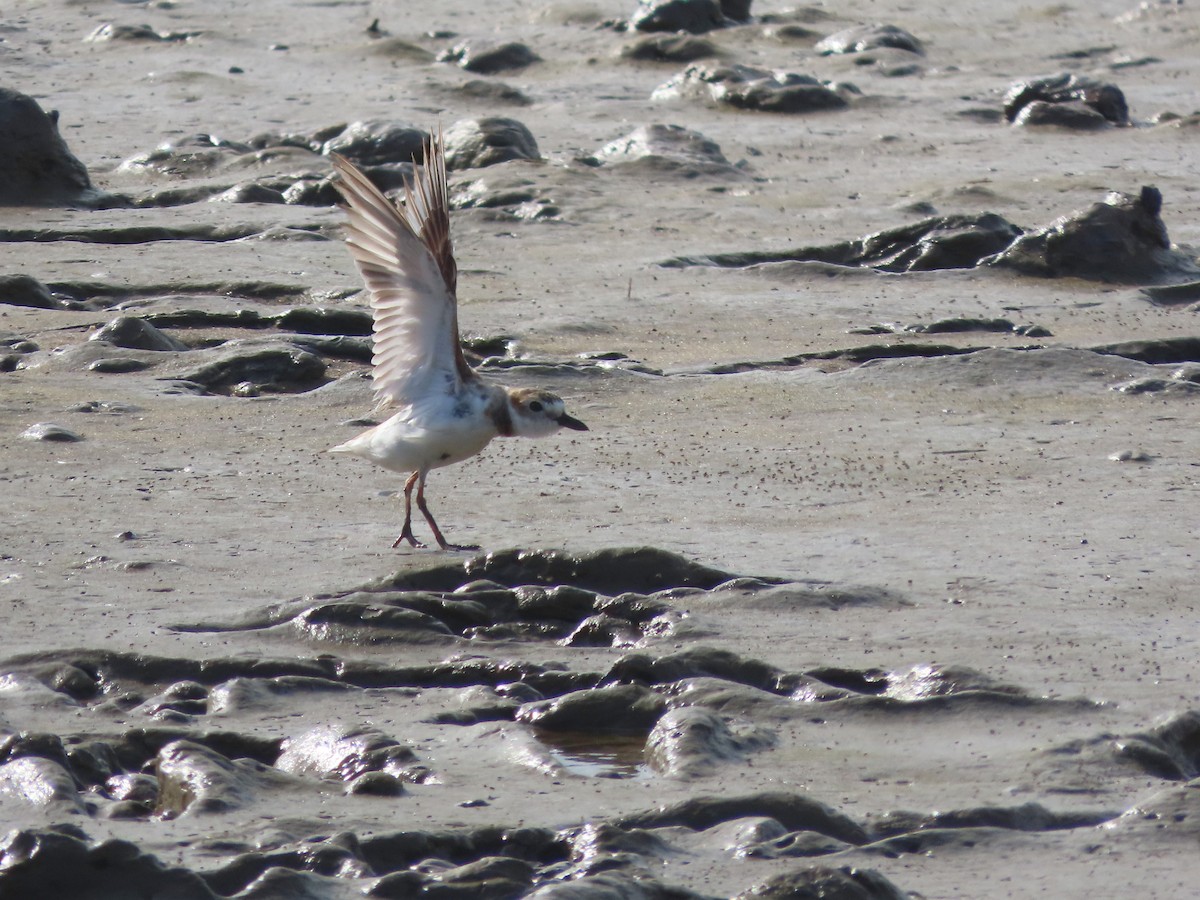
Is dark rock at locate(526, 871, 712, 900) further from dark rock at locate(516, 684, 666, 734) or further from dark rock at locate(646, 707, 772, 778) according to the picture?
dark rock at locate(516, 684, 666, 734)

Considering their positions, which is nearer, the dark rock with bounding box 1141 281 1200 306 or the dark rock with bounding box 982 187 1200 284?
the dark rock with bounding box 1141 281 1200 306

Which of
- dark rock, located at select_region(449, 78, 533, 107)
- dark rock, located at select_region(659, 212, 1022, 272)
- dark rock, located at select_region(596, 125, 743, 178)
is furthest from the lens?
dark rock, located at select_region(449, 78, 533, 107)

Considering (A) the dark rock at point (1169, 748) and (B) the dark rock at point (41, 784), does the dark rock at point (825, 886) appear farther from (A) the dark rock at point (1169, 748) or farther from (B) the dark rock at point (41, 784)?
(B) the dark rock at point (41, 784)

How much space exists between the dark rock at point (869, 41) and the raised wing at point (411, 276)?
10.5 m

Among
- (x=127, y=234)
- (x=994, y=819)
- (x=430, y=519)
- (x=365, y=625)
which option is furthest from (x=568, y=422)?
(x=127, y=234)

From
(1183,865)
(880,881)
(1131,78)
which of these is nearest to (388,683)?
(880,881)

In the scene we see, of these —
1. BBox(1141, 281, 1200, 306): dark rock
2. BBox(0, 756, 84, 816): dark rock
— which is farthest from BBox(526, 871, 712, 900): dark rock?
BBox(1141, 281, 1200, 306): dark rock

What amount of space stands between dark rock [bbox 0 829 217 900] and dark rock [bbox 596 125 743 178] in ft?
29.0

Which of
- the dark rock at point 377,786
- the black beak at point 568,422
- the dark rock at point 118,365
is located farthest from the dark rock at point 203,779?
the dark rock at point 118,365

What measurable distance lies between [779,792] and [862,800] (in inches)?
8.7

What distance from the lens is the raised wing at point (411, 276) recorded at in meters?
6.09

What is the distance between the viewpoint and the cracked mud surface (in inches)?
155

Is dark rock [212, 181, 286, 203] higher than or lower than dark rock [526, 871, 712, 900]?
lower

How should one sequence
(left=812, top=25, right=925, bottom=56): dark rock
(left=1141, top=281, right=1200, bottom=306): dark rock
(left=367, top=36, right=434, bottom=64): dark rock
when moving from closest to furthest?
(left=1141, top=281, right=1200, bottom=306): dark rock < (left=367, top=36, right=434, bottom=64): dark rock < (left=812, top=25, right=925, bottom=56): dark rock
